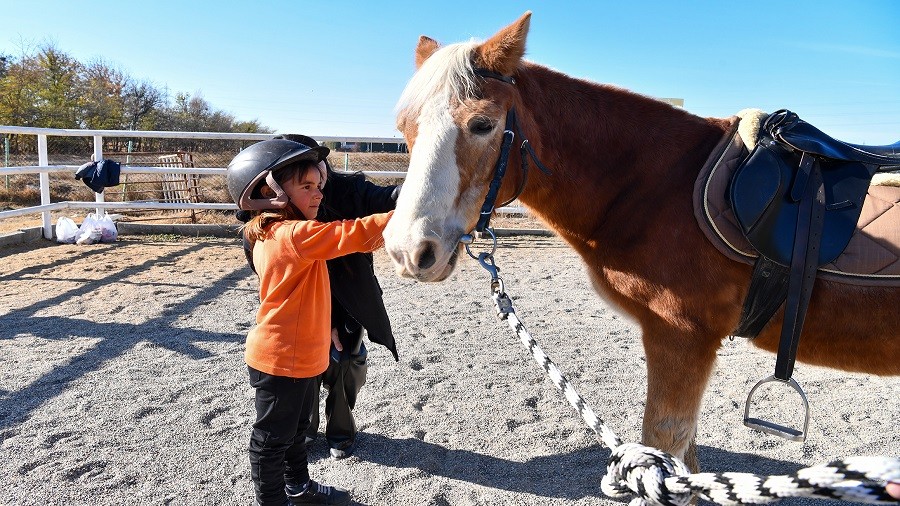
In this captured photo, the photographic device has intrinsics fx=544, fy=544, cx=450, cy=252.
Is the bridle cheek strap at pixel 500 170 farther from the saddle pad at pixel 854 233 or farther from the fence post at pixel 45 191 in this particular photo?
the fence post at pixel 45 191

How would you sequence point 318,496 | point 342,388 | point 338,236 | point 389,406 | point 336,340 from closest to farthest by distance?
point 338,236
point 318,496
point 336,340
point 342,388
point 389,406

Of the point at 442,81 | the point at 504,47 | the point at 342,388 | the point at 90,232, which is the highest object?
the point at 504,47

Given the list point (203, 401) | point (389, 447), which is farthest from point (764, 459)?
point (203, 401)

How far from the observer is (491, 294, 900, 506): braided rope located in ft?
3.02

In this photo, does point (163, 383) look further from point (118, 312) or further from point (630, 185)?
point (630, 185)

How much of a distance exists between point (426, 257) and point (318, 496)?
1461mm

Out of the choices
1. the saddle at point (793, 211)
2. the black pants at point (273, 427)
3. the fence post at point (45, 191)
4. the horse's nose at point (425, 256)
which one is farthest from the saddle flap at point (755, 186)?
the fence post at point (45, 191)

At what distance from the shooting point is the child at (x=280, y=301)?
2.19m

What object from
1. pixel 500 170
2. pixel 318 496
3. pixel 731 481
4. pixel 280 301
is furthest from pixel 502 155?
pixel 318 496

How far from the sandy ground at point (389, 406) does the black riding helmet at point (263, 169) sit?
31.0 inches

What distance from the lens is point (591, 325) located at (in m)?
5.40

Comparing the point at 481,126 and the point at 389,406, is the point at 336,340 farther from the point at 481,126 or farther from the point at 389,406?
the point at 481,126

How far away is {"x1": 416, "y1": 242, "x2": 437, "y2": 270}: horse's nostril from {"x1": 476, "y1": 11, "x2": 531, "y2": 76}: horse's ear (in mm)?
707

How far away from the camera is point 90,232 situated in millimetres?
8547
